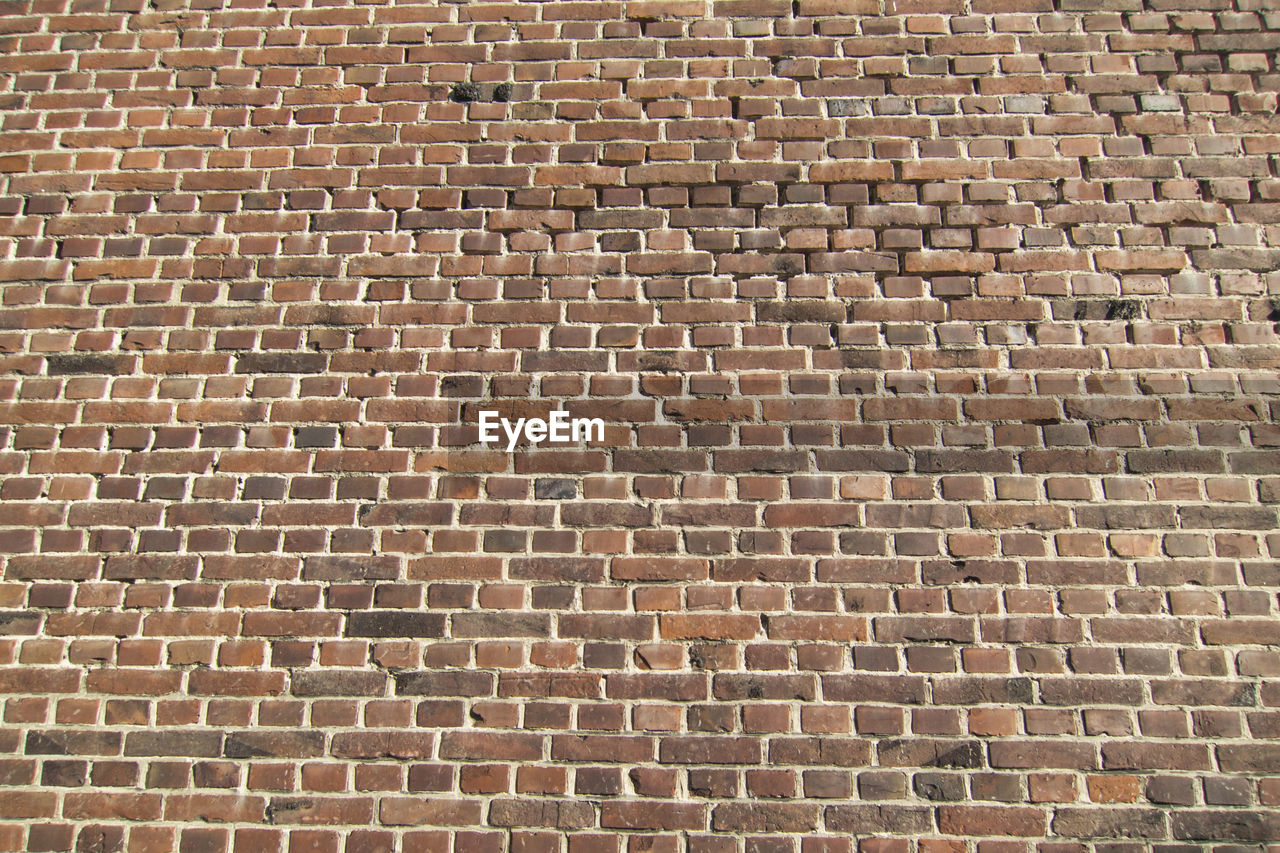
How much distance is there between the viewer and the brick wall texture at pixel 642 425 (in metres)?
1.72

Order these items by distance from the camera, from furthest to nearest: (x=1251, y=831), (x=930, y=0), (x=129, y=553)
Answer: (x=930, y=0) → (x=129, y=553) → (x=1251, y=831)

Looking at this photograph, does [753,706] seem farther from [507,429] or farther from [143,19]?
[143,19]

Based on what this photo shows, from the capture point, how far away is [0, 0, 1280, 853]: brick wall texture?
172cm

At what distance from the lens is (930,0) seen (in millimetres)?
2199

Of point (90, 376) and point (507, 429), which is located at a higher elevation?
point (90, 376)

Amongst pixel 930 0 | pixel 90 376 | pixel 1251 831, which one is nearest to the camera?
pixel 1251 831

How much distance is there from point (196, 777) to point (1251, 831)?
2.55 meters

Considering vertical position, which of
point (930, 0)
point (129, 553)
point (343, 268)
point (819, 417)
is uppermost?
point (930, 0)

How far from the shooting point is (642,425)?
1.91 m

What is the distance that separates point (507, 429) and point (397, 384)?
344mm

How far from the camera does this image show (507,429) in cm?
192

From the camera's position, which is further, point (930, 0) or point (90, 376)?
point (930, 0)

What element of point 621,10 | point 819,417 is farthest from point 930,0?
point 819,417

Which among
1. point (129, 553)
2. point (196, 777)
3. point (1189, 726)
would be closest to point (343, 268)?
point (129, 553)
